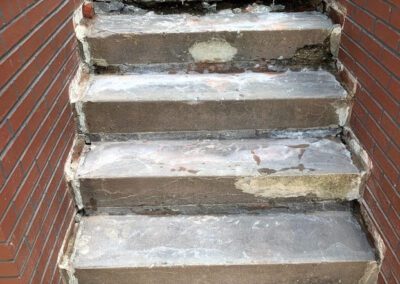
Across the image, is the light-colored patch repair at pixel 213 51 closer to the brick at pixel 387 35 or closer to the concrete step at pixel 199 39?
the concrete step at pixel 199 39

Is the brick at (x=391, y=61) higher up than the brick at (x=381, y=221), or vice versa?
the brick at (x=391, y=61)

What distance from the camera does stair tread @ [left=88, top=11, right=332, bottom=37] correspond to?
2486mm

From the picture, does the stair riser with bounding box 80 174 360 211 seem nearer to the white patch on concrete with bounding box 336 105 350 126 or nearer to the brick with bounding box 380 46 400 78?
the white patch on concrete with bounding box 336 105 350 126

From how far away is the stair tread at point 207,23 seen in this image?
2.49 meters

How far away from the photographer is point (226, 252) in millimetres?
2012

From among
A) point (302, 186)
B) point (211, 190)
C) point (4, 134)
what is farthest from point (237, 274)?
point (4, 134)

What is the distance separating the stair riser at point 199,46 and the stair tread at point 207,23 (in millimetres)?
35

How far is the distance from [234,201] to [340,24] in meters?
1.26

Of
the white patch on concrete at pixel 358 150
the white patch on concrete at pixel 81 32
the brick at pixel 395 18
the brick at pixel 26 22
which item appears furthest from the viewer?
the white patch on concrete at pixel 81 32

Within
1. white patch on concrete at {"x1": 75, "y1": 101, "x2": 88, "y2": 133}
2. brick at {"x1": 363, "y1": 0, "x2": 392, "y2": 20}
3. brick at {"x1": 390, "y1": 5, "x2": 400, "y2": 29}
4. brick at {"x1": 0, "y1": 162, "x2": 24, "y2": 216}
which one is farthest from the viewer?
white patch on concrete at {"x1": 75, "y1": 101, "x2": 88, "y2": 133}

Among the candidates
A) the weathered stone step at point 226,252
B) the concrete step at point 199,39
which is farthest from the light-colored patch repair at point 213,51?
the weathered stone step at point 226,252

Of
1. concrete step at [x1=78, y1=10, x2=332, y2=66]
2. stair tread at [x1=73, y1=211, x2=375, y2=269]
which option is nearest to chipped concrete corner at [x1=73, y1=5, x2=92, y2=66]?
concrete step at [x1=78, y1=10, x2=332, y2=66]

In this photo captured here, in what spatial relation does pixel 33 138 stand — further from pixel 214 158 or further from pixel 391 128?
pixel 391 128

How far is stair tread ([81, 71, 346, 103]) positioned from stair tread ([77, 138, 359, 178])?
27 cm
